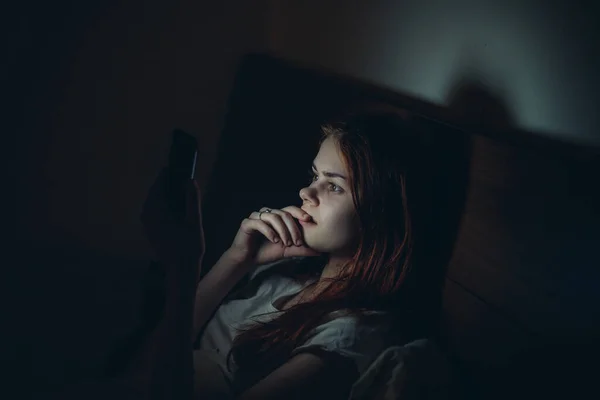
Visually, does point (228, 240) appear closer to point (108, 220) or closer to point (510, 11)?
point (108, 220)

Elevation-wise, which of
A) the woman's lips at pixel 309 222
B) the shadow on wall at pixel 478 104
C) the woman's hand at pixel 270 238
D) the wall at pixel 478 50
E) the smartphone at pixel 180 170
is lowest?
the woman's hand at pixel 270 238

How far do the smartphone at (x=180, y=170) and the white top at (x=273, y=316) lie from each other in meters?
0.29

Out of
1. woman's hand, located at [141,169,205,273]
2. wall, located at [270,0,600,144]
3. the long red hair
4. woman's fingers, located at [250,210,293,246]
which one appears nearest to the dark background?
wall, located at [270,0,600,144]

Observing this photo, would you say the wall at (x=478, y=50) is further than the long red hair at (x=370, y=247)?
No

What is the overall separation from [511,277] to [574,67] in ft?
1.10

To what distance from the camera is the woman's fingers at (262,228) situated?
3.24ft

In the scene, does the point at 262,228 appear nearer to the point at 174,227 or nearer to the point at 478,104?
the point at 174,227

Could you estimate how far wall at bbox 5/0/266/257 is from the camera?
3.53 ft

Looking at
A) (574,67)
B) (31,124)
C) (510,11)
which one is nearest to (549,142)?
(574,67)

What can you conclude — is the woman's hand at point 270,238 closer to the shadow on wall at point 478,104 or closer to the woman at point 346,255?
the woman at point 346,255

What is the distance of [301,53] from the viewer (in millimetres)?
1348

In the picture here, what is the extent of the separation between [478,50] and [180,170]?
583mm

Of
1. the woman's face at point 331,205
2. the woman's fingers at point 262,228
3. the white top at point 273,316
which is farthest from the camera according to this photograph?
the woman's fingers at point 262,228

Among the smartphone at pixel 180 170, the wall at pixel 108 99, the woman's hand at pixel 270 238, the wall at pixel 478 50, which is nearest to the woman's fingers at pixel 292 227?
the woman's hand at pixel 270 238
